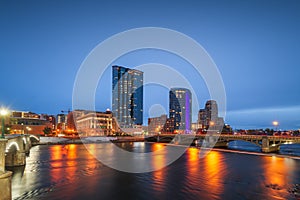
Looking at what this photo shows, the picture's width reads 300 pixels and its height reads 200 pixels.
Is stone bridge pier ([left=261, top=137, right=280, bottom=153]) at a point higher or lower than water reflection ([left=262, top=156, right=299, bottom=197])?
lower

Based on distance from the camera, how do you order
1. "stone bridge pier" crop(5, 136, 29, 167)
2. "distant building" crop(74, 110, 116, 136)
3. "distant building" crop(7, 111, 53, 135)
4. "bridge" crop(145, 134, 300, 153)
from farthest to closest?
"distant building" crop(74, 110, 116, 136)
"distant building" crop(7, 111, 53, 135)
"bridge" crop(145, 134, 300, 153)
"stone bridge pier" crop(5, 136, 29, 167)

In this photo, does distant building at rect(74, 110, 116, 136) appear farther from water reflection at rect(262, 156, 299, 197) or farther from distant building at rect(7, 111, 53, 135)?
water reflection at rect(262, 156, 299, 197)

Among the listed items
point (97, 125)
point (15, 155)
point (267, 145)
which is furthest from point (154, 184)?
point (97, 125)

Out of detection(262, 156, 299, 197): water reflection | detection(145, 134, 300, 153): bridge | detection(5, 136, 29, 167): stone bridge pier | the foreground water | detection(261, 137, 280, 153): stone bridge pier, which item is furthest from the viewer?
detection(261, 137, 280, 153): stone bridge pier

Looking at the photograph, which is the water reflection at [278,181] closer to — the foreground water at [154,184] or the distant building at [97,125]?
the foreground water at [154,184]

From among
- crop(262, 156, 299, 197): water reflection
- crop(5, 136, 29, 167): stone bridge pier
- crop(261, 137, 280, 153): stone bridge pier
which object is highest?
crop(5, 136, 29, 167): stone bridge pier

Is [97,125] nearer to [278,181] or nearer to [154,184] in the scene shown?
[154,184]

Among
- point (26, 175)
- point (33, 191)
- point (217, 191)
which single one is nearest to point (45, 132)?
point (26, 175)

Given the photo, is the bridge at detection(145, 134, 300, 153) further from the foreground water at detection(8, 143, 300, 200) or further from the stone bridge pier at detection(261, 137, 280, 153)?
the foreground water at detection(8, 143, 300, 200)

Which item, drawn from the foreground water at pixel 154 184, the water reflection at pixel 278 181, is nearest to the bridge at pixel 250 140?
the water reflection at pixel 278 181

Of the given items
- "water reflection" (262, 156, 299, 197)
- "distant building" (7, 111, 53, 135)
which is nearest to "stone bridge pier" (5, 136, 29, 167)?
"water reflection" (262, 156, 299, 197)

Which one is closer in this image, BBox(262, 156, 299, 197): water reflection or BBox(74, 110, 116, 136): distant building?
BBox(262, 156, 299, 197): water reflection

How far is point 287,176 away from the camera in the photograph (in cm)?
3256

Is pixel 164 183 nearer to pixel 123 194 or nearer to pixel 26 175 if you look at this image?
pixel 123 194
